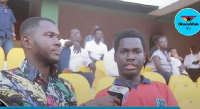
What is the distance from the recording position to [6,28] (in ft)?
5.46

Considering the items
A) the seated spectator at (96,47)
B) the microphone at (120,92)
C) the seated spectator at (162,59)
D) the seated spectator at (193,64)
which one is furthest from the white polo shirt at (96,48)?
the seated spectator at (193,64)

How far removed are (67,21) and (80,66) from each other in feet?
0.98

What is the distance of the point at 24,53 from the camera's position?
170cm

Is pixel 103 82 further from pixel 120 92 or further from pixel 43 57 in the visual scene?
pixel 43 57

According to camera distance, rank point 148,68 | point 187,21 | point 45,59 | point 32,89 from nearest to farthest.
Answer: point 32,89, point 45,59, point 148,68, point 187,21

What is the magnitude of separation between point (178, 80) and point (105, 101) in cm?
53

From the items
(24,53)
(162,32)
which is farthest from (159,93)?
(24,53)

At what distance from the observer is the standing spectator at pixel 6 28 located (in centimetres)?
166

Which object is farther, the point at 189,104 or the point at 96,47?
the point at 189,104

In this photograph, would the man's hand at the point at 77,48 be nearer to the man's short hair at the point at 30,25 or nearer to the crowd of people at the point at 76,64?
the crowd of people at the point at 76,64

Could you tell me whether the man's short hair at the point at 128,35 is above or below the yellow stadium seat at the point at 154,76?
above

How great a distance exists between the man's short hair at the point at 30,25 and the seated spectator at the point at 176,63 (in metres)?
0.77

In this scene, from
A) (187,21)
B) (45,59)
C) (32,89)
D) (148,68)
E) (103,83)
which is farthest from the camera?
(187,21)

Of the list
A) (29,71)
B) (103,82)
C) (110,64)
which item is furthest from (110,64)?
(29,71)
